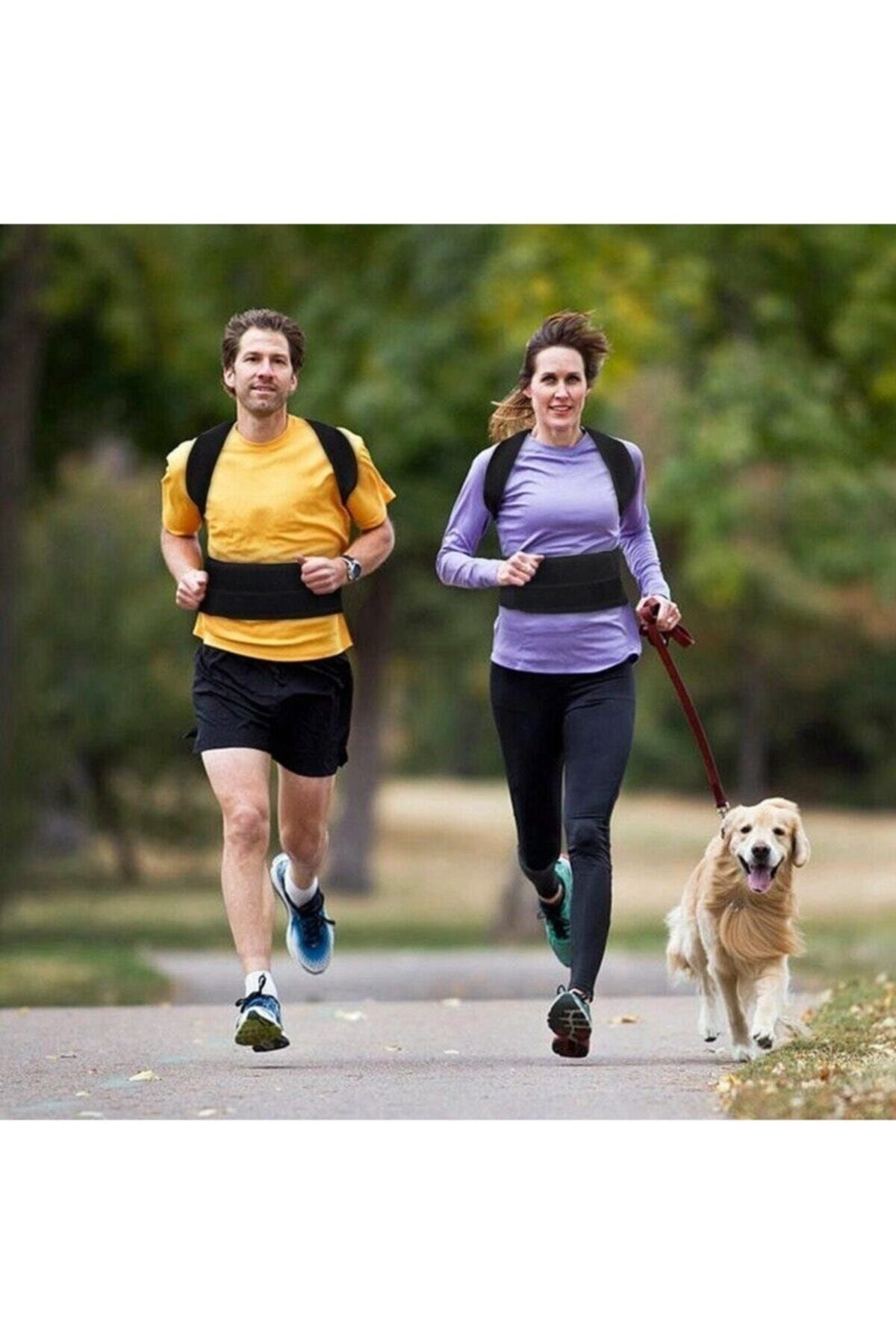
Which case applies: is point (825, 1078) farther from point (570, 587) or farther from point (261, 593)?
point (261, 593)

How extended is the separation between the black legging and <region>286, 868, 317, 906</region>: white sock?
80 cm

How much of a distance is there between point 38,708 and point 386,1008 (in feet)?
36.4

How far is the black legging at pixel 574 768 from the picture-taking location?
7469 mm

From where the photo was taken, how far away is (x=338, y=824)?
75.9ft

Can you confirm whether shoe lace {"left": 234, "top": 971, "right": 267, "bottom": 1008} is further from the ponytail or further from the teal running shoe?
the ponytail

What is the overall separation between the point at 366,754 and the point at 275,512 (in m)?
15.1

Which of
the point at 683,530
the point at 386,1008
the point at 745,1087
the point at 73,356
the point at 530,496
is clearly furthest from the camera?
the point at 73,356

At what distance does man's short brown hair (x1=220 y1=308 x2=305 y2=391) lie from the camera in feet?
25.3

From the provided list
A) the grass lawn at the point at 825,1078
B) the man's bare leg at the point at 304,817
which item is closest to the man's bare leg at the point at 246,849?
the man's bare leg at the point at 304,817

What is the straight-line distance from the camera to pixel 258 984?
24.6 ft

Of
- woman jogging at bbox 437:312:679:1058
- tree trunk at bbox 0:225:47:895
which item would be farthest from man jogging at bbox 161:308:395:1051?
tree trunk at bbox 0:225:47:895

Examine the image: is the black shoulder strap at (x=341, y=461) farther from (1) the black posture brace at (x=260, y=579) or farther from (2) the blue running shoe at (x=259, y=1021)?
(2) the blue running shoe at (x=259, y=1021)
